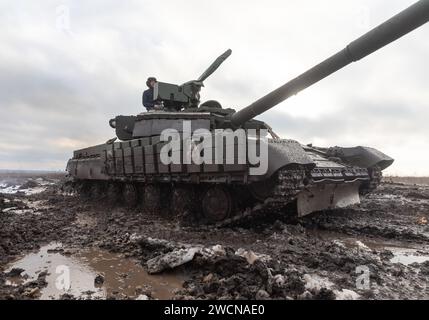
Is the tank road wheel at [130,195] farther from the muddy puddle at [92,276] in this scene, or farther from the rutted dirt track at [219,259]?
the muddy puddle at [92,276]

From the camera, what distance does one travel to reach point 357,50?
6.16 meters

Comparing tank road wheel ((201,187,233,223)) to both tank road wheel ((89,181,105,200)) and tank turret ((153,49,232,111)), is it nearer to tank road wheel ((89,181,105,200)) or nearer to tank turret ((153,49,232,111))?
tank turret ((153,49,232,111))

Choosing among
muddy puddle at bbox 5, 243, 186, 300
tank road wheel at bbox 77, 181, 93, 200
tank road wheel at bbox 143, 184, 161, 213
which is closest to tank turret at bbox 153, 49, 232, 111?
tank road wheel at bbox 143, 184, 161, 213

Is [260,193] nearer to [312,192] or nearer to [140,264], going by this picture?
[312,192]

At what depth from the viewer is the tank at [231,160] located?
7102 millimetres

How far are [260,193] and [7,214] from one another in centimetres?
712

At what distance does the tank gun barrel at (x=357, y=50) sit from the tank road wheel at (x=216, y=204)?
1825 millimetres

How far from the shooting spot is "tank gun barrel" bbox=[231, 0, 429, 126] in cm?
534

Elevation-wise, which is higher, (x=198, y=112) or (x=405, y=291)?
(x=198, y=112)

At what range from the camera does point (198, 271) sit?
16.7 feet

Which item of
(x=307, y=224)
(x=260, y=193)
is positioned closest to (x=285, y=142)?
(x=260, y=193)

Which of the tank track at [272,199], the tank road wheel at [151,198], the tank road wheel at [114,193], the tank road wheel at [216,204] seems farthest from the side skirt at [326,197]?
the tank road wheel at [114,193]

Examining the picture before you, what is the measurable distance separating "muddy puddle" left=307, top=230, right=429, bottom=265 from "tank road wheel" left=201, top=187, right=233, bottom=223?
1.68 meters

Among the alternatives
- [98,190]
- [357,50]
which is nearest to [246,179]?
[357,50]
